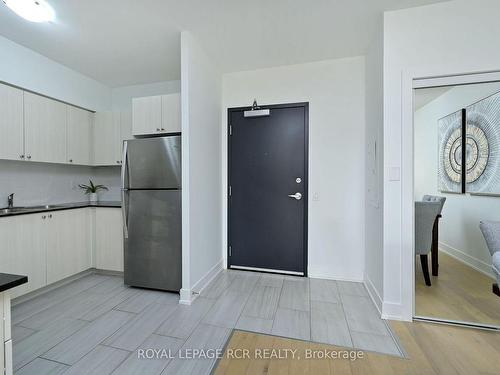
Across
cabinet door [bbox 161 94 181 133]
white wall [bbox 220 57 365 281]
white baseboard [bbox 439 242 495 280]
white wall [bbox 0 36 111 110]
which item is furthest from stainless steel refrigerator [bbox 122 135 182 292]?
white baseboard [bbox 439 242 495 280]

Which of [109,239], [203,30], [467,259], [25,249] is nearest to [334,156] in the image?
[467,259]

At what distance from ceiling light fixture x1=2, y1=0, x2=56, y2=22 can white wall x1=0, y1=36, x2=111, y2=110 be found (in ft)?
2.33

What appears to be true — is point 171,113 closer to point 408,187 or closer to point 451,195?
point 408,187

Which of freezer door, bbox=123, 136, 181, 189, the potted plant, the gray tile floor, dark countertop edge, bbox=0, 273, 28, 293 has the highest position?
freezer door, bbox=123, 136, 181, 189

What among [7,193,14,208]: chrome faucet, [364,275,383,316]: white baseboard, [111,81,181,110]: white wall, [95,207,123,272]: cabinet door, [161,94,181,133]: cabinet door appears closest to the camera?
[364,275,383,316]: white baseboard

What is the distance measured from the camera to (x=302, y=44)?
247cm

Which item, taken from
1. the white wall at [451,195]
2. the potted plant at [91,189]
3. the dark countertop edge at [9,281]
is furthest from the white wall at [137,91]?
the dark countertop edge at [9,281]

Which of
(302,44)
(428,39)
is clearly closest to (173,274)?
(302,44)

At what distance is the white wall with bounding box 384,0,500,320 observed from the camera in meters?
1.83

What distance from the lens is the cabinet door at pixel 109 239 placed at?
2.85 metres

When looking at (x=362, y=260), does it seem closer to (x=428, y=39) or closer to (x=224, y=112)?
(x=428, y=39)

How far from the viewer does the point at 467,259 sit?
1.95m

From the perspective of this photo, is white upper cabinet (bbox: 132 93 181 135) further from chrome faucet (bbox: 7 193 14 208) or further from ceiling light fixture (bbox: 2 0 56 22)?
chrome faucet (bbox: 7 193 14 208)

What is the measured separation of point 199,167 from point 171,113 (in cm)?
74
